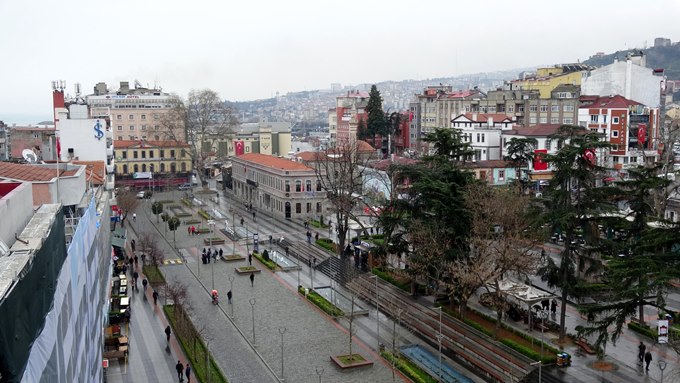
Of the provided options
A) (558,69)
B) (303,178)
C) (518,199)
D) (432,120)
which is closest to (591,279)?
(518,199)

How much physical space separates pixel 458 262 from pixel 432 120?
64.0 m

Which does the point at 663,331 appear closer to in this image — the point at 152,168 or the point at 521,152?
the point at 521,152

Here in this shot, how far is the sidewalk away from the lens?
81.9 feet

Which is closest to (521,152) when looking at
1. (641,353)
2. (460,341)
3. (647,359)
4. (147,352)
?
(460,341)

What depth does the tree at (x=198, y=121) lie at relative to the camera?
82875mm

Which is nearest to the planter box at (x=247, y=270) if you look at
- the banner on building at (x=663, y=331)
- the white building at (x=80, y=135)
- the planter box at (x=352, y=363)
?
the white building at (x=80, y=135)

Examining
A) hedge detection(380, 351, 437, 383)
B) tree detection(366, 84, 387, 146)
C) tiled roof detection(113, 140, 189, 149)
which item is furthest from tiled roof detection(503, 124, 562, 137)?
hedge detection(380, 351, 437, 383)

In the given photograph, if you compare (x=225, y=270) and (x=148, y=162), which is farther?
(x=148, y=162)

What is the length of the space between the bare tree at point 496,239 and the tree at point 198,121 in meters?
55.0

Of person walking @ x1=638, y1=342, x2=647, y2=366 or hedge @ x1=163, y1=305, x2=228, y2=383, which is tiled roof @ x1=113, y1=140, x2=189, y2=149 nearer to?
hedge @ x1=163, y1=305, x2=228, y2=383

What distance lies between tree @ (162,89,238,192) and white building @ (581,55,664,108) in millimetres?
46648

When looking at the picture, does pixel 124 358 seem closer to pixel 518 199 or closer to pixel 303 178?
pixel 518 199

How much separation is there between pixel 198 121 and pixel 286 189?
2946cm

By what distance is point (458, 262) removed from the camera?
29.2m
